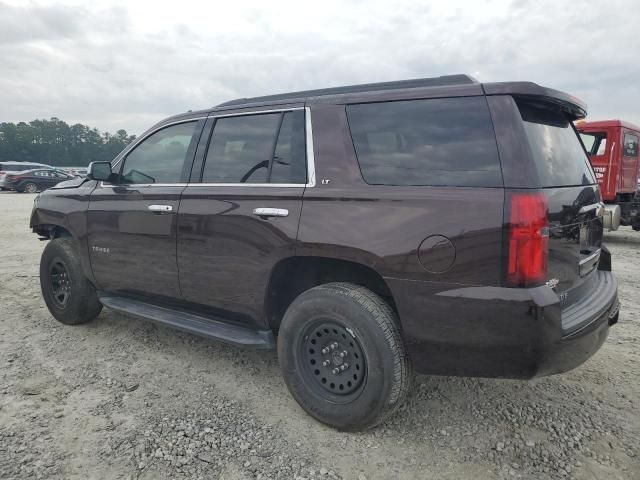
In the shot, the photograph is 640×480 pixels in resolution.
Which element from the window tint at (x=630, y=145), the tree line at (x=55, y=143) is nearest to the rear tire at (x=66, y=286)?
the window tint at (x=630, y=145)

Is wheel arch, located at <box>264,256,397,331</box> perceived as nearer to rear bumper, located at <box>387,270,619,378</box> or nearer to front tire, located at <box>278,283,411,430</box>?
front tire, located at <box>278,283,411,430</box>

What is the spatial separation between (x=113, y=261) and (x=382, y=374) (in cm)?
246

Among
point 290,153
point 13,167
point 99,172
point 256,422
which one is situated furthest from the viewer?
point 13,167

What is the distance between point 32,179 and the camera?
964 inches

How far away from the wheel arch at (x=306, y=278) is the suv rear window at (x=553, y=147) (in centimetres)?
101

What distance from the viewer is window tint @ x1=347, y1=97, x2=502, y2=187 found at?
2320 mm

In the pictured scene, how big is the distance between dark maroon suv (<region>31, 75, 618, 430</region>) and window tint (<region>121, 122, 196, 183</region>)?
1.1 inches

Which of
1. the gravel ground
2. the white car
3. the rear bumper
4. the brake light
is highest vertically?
the white car

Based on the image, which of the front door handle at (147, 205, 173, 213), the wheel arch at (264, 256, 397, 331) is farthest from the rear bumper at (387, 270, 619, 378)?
the front door handle at (147, 205, 173, 213)

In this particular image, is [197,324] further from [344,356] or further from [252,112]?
Answer: [252,112]

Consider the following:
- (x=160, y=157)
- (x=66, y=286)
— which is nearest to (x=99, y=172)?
(x=160, y=157)

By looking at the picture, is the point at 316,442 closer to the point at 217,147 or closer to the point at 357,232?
the point at 357,232

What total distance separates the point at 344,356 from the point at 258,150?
56.3 inches

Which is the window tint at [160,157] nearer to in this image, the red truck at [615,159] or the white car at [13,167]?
the red truck at [615,159]
